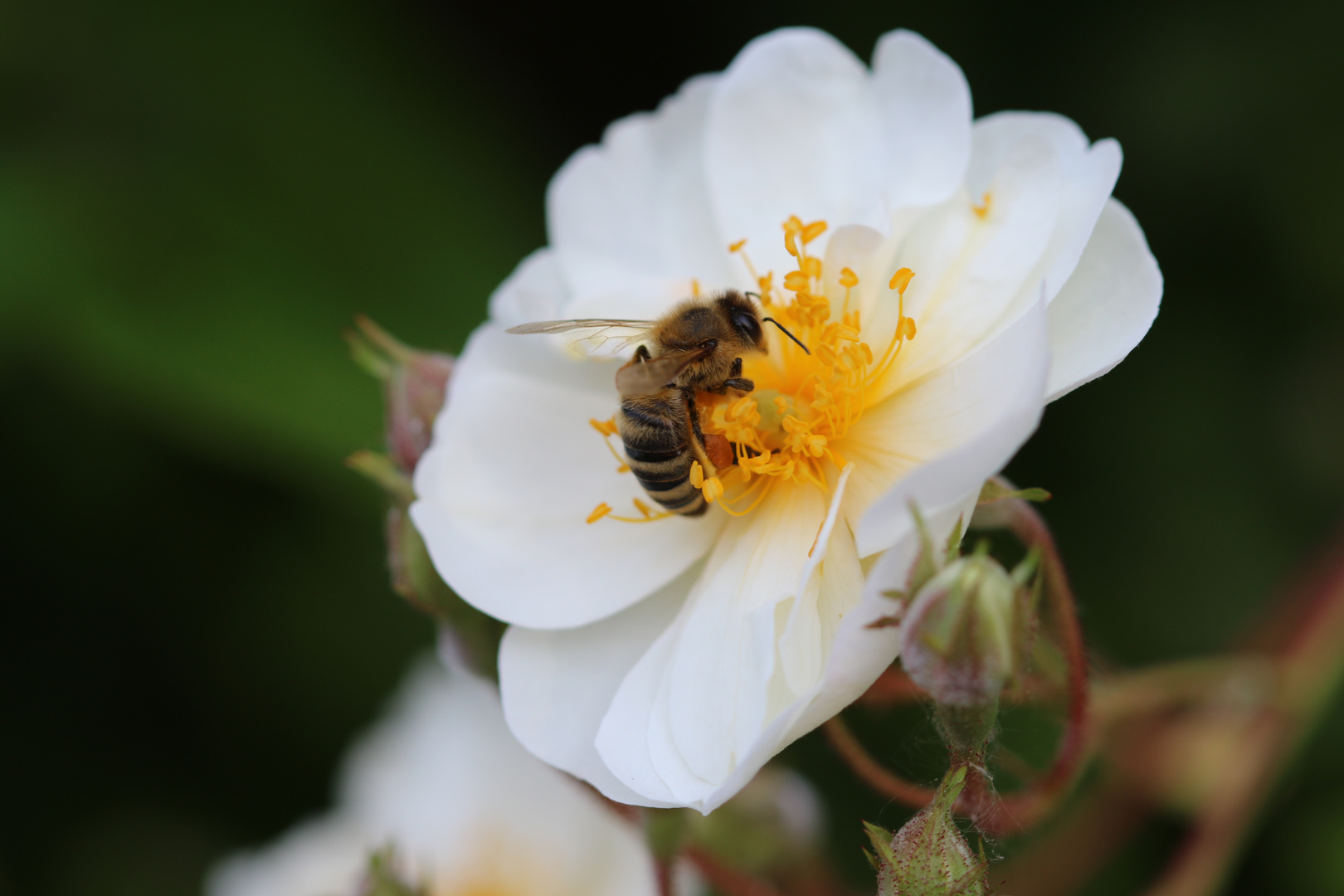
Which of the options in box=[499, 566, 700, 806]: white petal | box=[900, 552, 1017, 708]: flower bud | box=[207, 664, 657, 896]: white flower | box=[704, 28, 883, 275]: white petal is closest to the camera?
box=[900, 552, 1017, 708]: flower bud

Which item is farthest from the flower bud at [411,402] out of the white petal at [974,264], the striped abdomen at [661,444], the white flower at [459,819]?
the white flower at [459,819]

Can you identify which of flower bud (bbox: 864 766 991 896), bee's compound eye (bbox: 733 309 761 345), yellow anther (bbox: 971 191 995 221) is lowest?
flower bud (bbox: 864 766 991 896)

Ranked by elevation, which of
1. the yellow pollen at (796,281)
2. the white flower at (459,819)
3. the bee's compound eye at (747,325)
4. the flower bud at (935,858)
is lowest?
the white flower at (459,819)

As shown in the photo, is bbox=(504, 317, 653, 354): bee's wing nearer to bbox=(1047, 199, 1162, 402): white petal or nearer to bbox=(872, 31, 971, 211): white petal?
bbox=(872, 31, 971, 211): white petal

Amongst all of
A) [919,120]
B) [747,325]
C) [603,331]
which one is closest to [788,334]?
[747,325]

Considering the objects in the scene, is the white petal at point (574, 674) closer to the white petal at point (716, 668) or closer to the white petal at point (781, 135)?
the white petal at point (716, 668)

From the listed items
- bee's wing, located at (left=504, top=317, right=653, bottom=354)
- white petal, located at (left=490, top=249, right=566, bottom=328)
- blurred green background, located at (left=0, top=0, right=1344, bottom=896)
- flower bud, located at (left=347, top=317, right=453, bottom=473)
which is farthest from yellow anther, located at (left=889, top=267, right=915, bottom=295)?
blurred green background, located at (left=0, top=0, right=1344, bottom=896)
